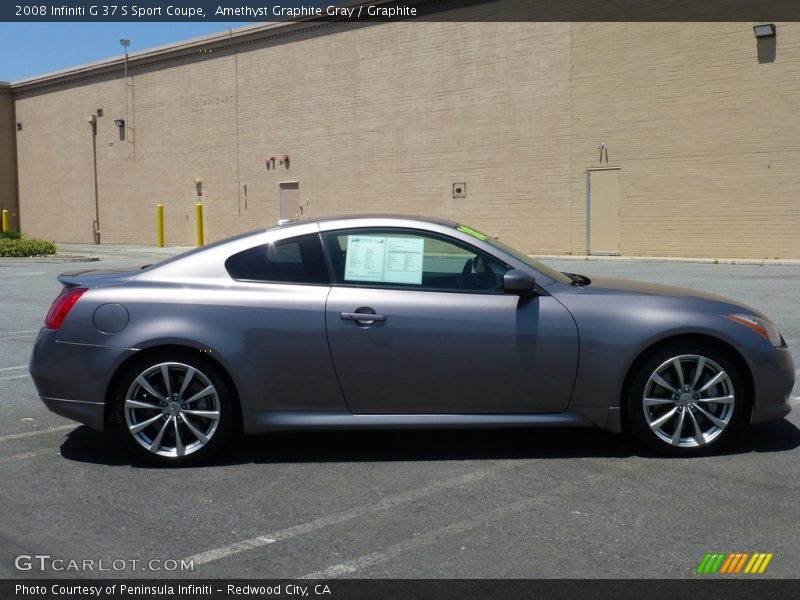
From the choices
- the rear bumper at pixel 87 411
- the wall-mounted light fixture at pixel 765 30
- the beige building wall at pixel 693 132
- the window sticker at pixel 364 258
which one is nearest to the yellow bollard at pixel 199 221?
the beige building wall at pixel 693 132

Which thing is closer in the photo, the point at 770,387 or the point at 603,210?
the point at 770,387

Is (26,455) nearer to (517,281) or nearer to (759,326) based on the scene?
(517,281)

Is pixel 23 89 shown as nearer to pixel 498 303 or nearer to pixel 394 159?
pixel 394 159

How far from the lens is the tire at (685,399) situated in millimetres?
5637

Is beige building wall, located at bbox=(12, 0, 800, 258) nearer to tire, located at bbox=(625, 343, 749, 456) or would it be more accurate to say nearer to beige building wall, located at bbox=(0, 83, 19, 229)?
beige building wall, located at bbox=(0, 83, 19, 229)

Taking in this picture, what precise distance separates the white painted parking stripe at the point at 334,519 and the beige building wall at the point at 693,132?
17.6m

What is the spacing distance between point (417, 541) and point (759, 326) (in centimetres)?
264

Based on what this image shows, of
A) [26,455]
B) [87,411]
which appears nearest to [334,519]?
[87,411]

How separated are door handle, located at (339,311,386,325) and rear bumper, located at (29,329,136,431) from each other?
1.29 m

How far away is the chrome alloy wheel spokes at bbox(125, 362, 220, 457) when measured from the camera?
5.66m

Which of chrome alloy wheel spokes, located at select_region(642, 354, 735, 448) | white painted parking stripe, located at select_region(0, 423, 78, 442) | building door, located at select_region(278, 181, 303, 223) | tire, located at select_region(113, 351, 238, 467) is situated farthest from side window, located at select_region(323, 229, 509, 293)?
building door, located at select_region(278, 181, 303, 223)

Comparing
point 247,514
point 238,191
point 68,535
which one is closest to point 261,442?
point 247,514

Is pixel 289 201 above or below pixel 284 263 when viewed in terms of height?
A: above

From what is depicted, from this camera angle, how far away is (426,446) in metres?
6.15
